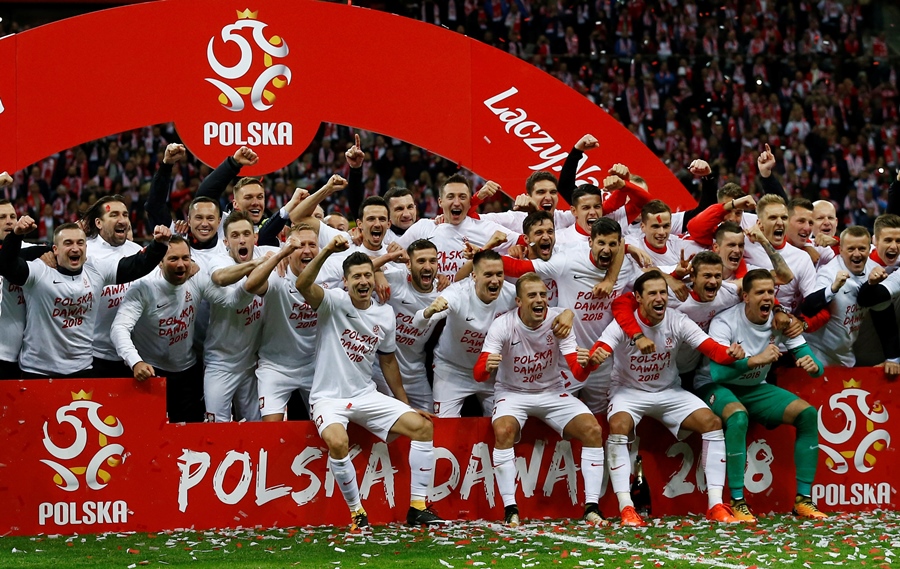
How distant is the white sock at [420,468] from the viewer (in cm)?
854

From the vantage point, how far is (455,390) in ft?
30.5

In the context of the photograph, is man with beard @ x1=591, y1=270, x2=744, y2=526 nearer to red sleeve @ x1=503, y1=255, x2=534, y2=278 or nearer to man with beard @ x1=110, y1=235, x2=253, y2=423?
red sleeve @ x1=503, y1=255, x2=534, y2=278

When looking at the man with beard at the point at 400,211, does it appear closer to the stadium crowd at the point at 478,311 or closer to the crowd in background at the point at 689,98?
the stadium crowd at the point at 478,311

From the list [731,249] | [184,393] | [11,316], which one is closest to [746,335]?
[731,249]

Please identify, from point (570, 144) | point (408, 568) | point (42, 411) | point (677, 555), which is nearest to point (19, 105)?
point (42, 411)

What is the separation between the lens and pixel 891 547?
7.45 metres

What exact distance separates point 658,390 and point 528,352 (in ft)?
3.12

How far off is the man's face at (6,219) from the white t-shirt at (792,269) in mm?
5313

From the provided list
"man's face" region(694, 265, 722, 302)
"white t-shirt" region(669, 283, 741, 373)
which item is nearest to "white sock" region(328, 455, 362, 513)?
"white t-shirt" region(669, 283, 741, 373)

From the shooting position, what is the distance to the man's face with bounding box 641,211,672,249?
9.53m

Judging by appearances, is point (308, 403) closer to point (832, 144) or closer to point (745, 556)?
point (745, 556)

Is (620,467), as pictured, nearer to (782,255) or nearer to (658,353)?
(658,353)

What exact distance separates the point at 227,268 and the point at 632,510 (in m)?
3.16

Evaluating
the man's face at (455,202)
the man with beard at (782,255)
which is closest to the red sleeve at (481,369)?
the man's face at (455,202)
